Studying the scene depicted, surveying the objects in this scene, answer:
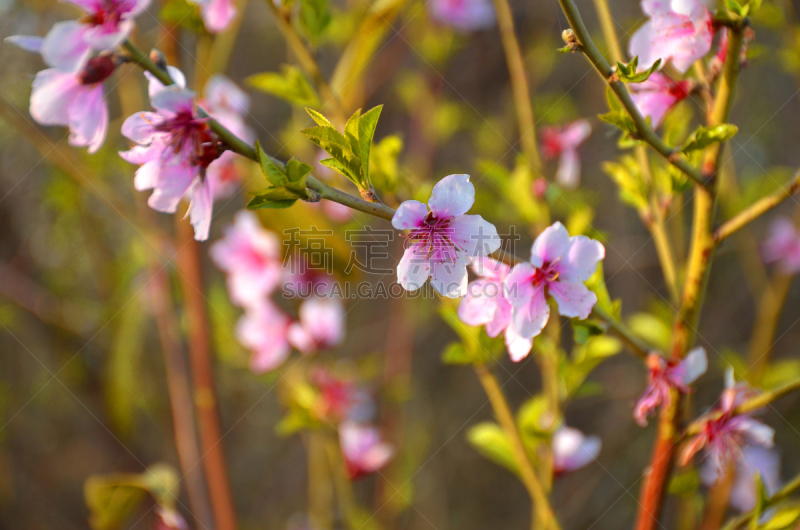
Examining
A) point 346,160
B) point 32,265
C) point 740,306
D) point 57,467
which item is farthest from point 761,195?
point 57,467

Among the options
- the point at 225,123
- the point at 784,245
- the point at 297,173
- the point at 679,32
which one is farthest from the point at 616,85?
the point at 784,245

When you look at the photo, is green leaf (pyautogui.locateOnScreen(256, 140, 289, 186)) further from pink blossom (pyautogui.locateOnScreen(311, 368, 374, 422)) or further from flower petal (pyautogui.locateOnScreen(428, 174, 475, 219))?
pink blossom (pyautogui.locateOnScreen(311, 368, 374, 422))

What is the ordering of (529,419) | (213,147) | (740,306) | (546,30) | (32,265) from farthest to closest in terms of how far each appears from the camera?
(740,306), (546,30), (32,265), (529,419), (213,147)

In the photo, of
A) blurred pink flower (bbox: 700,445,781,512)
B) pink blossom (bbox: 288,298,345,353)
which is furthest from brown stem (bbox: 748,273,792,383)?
pink blossom (bbox: 288,298,345,353)

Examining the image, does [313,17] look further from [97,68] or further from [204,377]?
[204,377]

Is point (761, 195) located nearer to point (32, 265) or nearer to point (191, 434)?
point (191, 434)

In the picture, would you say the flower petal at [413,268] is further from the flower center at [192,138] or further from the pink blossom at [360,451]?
the pink blossom at [360,451]
